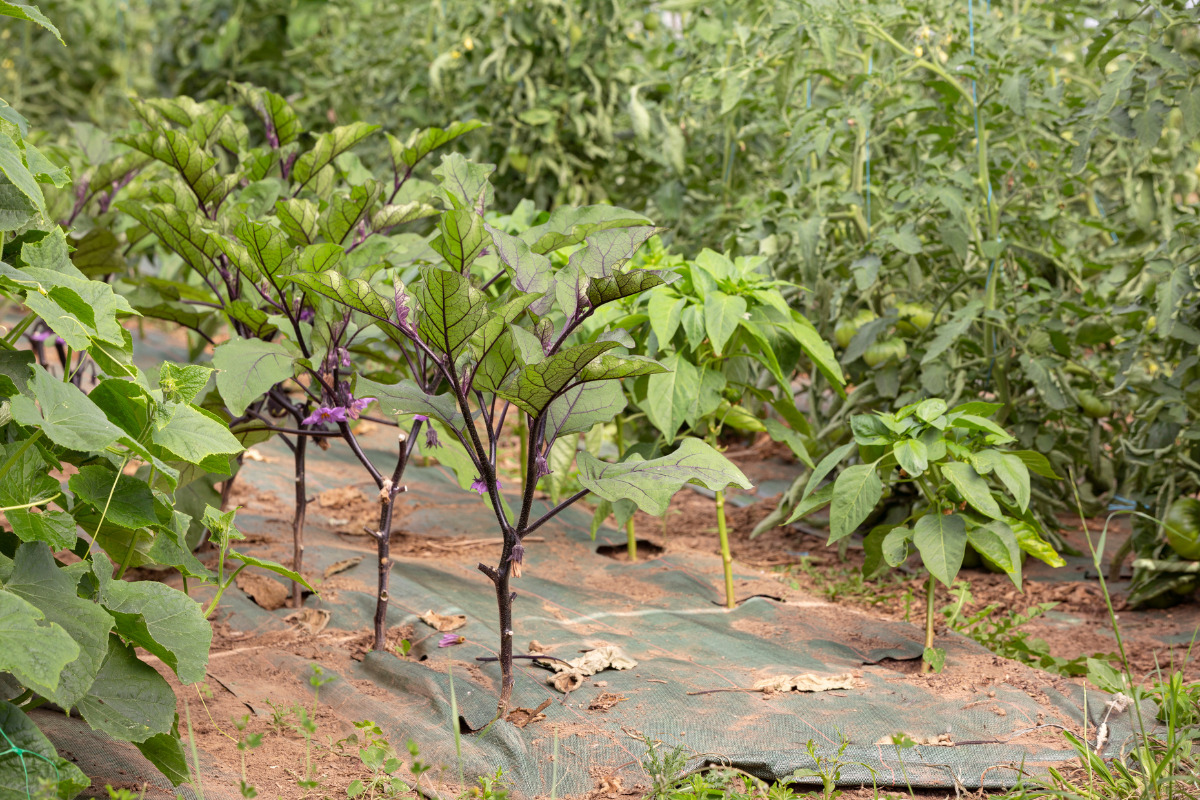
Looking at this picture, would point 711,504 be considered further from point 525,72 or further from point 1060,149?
point 525,72

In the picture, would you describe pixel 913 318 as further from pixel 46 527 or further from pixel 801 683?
pixel 46 527

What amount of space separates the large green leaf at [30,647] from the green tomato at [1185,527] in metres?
2.51

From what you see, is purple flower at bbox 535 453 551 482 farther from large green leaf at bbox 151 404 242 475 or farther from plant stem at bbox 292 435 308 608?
plant stem at bbox 292 435 308 608

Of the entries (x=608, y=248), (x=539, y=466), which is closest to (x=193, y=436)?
(x=539, y=466)

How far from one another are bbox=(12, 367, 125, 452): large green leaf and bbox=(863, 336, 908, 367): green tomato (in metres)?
2.34

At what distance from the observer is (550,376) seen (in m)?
1.48

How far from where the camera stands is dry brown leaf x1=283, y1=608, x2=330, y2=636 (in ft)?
6.87

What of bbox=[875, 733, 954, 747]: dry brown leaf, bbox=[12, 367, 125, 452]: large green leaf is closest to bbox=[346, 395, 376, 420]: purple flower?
bbox=[12, 367, 125, 452]: large green leaf

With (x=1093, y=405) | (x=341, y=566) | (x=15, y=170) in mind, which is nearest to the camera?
Answer: (x=15, y=170)

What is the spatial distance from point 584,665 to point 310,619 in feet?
2.16

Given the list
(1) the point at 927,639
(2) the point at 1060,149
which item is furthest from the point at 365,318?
(2) the point at 1060,149

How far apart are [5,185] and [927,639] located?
1949mm

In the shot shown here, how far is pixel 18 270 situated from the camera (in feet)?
4.09

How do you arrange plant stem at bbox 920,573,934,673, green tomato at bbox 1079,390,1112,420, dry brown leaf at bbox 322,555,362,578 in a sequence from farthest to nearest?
green tomato at bbox 1079,390,1112,420 → dry brown leaf at bbox 322,555,362,578 → plant stem at bbox 920,573,934,673
